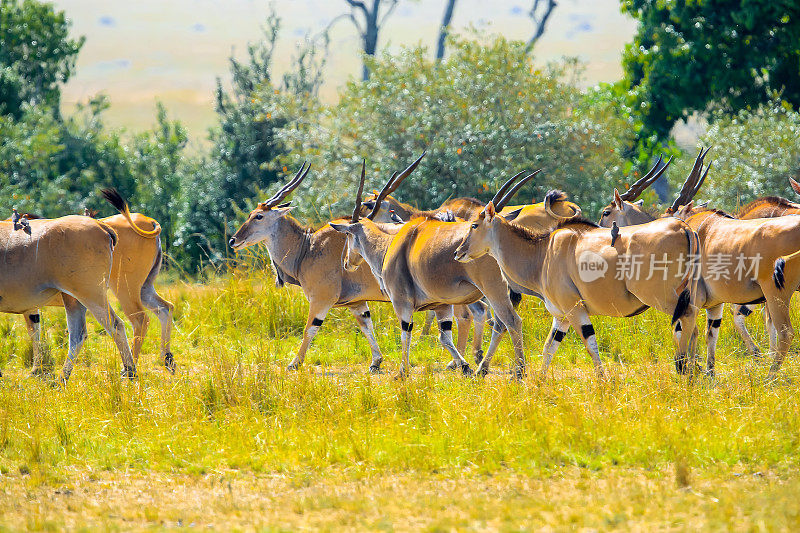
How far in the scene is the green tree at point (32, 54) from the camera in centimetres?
2556

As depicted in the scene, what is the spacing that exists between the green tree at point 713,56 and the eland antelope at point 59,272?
42.4 feet

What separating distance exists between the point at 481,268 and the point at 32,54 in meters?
23.0

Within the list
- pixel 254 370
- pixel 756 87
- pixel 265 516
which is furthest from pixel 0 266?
pixel 756 87

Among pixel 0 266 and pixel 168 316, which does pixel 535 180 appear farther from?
pixel 0 266

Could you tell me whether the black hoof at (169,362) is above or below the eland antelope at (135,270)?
below

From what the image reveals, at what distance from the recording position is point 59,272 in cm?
802

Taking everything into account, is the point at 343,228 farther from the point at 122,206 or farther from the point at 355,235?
the point at 122,206

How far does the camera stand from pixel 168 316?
935 cm

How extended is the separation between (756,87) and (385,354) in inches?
468

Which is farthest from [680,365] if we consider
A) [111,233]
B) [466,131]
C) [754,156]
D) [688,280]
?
[754,156]

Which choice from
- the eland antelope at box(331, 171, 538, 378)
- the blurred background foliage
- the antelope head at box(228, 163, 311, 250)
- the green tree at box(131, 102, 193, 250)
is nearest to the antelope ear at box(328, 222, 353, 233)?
the eland antelope at box(331, 171, 538, 378)

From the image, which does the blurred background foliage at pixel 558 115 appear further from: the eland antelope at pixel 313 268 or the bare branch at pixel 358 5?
the bare branch at pixel 358 5
